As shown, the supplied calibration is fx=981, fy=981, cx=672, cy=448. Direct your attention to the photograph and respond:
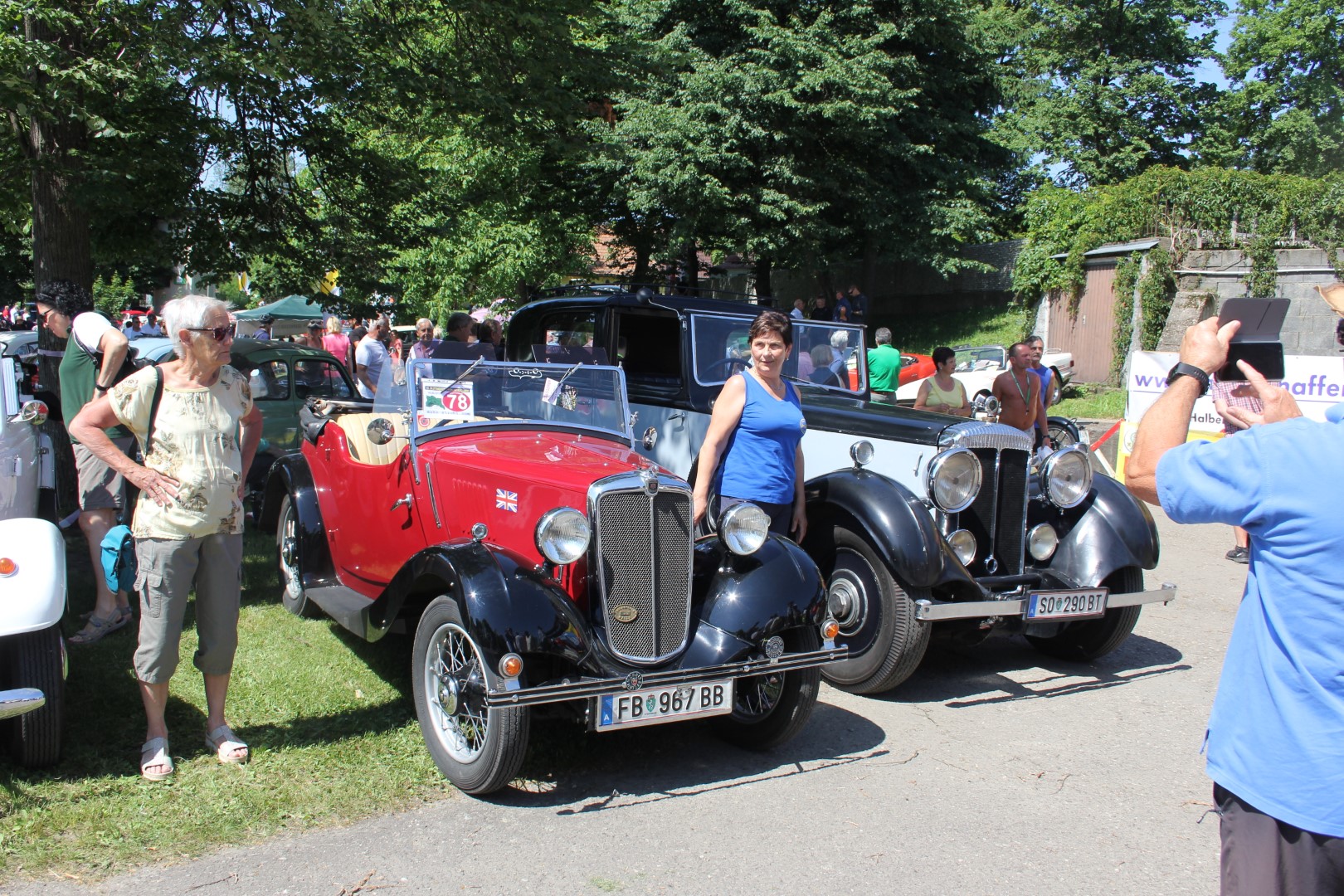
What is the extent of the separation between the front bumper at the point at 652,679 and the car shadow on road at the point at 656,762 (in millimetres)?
529

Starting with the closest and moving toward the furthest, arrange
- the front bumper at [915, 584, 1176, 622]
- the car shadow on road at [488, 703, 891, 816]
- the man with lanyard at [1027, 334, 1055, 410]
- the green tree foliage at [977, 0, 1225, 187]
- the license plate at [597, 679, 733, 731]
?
the license plate at [597, 679, 733, 731]
the car shadow on road at [488, 703, 891, 816]
the front bumper at [915, 584, 1176, 622]
the man with lanyard at [1027, 334, 1055, 410]
the green tree foliage at [977, 0, 1225, 187]

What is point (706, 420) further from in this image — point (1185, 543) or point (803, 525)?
point (1185, 543)

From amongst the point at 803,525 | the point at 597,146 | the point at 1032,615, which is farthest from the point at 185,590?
the point at 597,146

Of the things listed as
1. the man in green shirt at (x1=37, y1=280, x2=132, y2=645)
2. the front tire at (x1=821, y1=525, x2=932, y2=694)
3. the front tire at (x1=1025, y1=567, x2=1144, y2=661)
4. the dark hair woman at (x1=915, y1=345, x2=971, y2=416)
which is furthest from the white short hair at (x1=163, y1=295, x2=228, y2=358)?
the dark hair woman at (x1=915, y1=345, x2=971, y2=416)

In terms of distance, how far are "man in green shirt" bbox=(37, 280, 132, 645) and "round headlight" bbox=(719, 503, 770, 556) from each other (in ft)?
10.8

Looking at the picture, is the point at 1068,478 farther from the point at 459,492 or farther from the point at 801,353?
the point at 459,492

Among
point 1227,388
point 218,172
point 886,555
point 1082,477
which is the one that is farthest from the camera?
point 218,172

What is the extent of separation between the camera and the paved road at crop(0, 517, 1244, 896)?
3.36 metres

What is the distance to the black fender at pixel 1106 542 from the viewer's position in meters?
Answer: 5.54

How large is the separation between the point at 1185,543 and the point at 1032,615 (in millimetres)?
5430

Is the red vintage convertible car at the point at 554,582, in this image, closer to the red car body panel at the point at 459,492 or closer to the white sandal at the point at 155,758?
the red car body panel at the point at 459,492

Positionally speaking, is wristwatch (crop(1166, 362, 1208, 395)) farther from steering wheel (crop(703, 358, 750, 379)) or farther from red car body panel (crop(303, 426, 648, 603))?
steering wheel (crop(703, 358, 750, 379))

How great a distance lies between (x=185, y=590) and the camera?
401cm

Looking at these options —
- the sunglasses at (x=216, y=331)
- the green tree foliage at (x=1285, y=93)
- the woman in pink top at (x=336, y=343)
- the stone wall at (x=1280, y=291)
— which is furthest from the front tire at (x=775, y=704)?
the green tree foliage at (x=1285, y=93)
